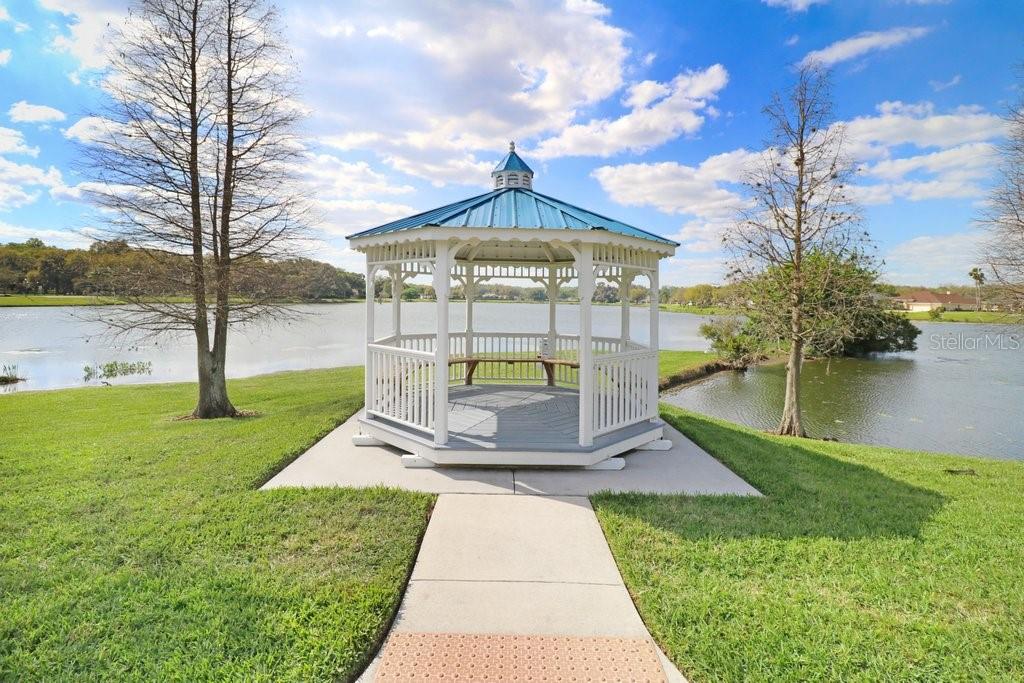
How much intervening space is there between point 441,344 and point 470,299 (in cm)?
430

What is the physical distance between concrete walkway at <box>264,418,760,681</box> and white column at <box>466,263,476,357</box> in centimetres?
420

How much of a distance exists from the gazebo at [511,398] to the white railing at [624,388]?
2cm

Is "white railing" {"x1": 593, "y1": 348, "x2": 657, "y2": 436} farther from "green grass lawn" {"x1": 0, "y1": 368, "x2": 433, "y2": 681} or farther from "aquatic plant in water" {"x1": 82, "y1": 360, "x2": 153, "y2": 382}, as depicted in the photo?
"aquatic plant in water" {"x1": 82, "y1": 360, "x2": 153, "y2": 382}

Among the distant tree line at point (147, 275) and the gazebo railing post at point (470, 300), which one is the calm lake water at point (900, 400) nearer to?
the gazebo railing post at point (470, 300)

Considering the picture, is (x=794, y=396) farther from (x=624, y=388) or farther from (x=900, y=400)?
(x=900, y=400)

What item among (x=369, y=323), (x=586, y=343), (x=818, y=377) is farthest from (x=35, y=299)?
(x=818, y=377)

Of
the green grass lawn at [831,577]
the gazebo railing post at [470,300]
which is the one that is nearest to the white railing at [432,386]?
the green grass lawn at [831,577]

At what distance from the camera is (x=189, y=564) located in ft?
11.6

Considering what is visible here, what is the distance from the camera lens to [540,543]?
13.2 ft

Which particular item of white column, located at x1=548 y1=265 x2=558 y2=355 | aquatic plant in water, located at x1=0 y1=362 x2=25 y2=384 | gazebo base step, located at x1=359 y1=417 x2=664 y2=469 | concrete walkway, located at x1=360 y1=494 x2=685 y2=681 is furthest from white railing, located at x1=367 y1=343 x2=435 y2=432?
aquatic plant in water, located at x1=0 y1=362 x2=25 y2=384

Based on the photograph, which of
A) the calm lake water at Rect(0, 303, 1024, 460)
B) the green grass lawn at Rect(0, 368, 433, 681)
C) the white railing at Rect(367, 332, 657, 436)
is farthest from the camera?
the calm lake water at Rect(0, 303, 1024, 460)

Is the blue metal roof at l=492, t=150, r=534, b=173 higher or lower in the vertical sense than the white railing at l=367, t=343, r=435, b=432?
higher

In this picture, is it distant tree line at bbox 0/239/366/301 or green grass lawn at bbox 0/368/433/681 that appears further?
distant tree line at bbox 0/239/366/301

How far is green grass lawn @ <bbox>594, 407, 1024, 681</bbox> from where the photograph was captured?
270cm
